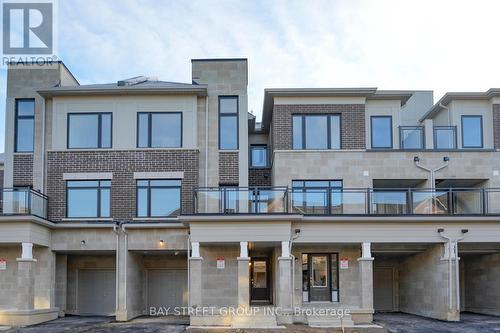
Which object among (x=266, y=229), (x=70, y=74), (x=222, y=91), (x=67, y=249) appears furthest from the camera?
→ (x=70, y=74)

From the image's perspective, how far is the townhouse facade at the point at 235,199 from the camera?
20.0 metres

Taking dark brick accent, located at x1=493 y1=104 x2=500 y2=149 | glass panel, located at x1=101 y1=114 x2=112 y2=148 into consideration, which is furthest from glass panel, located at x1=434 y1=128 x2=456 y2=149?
glass panel, located at x1=101 y1=114 x2=112 y2=148

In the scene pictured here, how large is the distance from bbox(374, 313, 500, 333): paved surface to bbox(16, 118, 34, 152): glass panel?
14.9 meters

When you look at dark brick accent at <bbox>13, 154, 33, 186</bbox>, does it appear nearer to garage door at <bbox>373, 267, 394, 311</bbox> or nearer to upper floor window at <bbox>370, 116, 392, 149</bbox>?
upper floor window at <bbox>370, 116, 392, 149</bbox>

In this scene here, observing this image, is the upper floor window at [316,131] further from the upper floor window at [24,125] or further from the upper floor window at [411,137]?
the upper floor window at [24,125]

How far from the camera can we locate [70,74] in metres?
24.5

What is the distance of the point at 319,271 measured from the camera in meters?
21.8

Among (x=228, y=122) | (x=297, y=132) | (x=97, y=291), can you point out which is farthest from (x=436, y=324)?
(x=97, y=291)

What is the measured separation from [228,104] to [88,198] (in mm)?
6603

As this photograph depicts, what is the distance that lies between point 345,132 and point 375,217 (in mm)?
4208

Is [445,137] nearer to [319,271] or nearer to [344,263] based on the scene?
[344,263]

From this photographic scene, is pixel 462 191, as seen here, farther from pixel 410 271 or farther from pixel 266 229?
pixel 266 229

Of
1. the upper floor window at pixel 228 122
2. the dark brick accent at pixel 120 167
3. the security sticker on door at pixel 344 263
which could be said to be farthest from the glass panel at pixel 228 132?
the security sticker on door at pixel 344 263

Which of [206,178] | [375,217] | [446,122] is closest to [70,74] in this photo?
[206,178]
